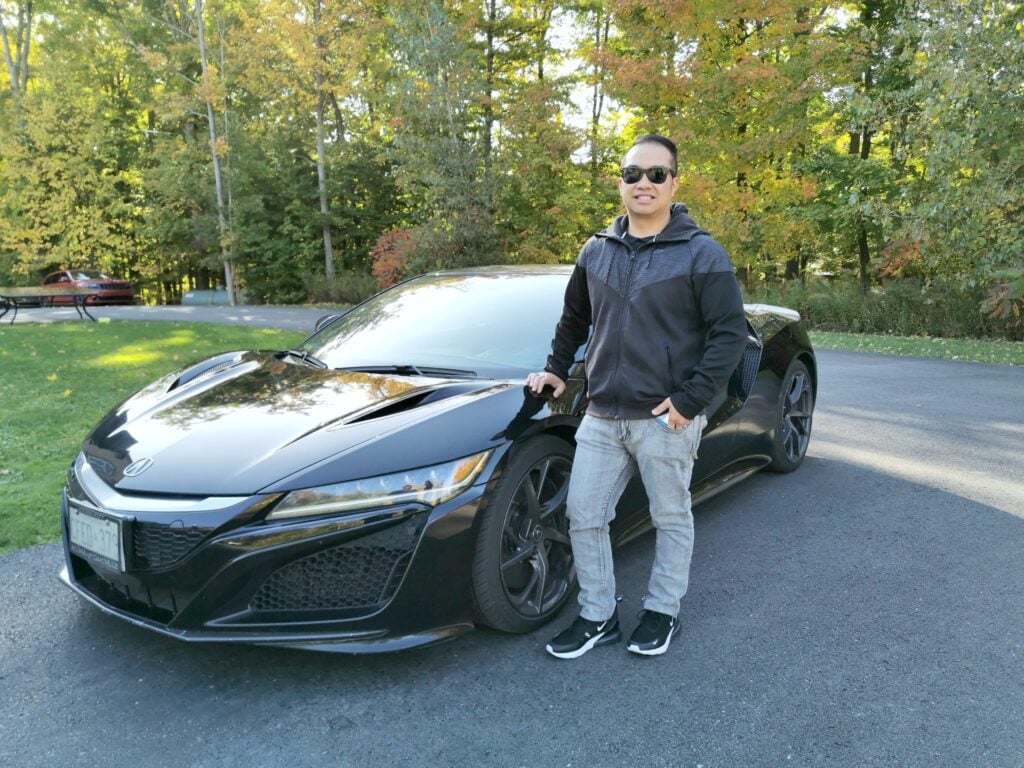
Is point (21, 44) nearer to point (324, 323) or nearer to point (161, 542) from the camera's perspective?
point (324, 323)

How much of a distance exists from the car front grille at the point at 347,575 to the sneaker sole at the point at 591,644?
652mm

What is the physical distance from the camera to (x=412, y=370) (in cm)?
327

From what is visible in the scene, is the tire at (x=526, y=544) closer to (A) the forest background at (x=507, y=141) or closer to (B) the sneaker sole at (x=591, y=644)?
(B) the sneaker sole at (x=591, y=644)

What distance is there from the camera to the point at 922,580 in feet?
10.6

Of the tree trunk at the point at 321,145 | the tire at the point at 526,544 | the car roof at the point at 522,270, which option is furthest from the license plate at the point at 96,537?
the tree trunk at the point at 321,145

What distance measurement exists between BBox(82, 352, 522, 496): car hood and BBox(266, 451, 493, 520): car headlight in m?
0.03

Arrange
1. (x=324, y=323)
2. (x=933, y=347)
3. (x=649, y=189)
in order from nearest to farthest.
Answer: (x=649, y=189) → (x=324, y=323) → (x=933, y=347)

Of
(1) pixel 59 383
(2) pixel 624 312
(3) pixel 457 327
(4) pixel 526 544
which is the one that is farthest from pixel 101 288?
(2) pixel 624 312

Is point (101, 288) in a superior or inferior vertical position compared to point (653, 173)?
inferior

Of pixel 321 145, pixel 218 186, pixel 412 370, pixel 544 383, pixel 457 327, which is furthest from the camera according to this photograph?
pixel 218 186

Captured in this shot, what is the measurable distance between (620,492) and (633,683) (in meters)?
0.63

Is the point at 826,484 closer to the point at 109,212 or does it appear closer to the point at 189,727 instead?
the point at 189,727

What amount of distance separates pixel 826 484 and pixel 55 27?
36.2 meters

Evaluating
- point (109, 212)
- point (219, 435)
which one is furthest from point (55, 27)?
point (219, 435)
